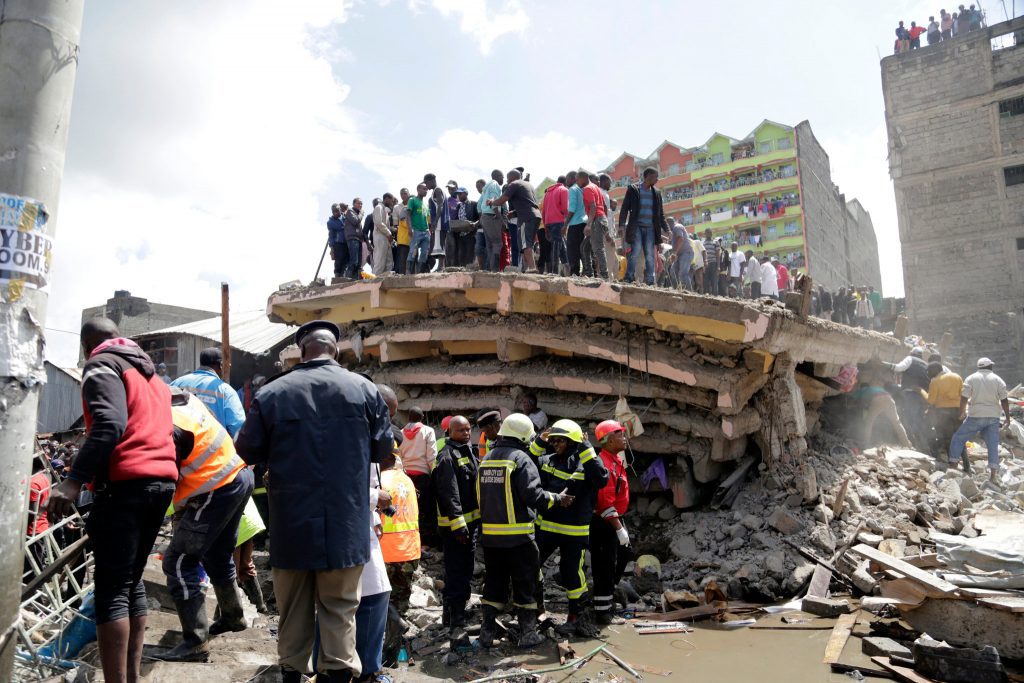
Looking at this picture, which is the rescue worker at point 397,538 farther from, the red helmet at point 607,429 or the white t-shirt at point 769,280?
the white t-shirt at point 769,280

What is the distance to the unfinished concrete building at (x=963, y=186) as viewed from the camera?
23.2 metres

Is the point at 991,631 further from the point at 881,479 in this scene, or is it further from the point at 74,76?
the point at 74,76

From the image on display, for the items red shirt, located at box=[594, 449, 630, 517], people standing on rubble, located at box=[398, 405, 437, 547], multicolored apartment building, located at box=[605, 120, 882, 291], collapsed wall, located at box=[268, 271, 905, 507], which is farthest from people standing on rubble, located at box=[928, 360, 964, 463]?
multicolored apartment building, located at box=[605, 120, 882, 291]

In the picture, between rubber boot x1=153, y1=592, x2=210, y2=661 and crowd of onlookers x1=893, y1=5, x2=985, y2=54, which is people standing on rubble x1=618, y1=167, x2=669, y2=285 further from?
crowd of onlookers x1=893, y1=5, x2=985, y2=54

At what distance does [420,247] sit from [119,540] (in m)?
7.69

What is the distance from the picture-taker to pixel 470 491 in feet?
17.1

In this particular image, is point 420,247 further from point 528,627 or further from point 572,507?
point 528,627

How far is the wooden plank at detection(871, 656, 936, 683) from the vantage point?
385 centimetres

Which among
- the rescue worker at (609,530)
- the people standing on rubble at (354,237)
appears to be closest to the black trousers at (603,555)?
the rescue worker at (609,530)

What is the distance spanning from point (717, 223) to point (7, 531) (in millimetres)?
38983

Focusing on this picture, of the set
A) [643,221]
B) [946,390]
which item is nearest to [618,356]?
[643,221]

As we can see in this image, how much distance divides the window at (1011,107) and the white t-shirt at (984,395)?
1995 centimetres

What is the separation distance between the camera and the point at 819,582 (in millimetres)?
5566

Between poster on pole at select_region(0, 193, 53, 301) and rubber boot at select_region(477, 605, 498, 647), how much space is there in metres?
3.34
